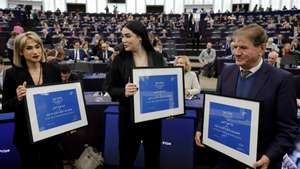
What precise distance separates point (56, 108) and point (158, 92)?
681 millimetres

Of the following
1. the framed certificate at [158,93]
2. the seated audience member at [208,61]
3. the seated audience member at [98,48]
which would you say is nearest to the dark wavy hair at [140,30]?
the framed certificate at [158,93]

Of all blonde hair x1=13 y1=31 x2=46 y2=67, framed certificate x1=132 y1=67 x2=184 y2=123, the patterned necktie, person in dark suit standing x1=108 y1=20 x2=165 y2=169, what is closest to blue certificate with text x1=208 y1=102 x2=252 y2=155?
the patterned necktie

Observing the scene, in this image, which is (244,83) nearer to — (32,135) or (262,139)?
(262,139)

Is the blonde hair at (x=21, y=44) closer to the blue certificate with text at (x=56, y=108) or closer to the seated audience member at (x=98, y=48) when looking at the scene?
the blue certificate with text at (x=56, y=108)

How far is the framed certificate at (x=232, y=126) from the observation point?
1646 mm

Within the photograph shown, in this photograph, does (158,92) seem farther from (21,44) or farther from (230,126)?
(21,44)

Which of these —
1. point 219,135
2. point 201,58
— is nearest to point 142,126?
point 219,135

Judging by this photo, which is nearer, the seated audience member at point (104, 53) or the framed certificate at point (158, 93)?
the framed certificate at point (158, 93)

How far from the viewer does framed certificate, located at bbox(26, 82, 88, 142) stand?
82.5 inches

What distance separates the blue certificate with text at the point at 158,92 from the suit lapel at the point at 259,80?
2.53ft

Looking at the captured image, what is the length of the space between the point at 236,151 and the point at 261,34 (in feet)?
1.94

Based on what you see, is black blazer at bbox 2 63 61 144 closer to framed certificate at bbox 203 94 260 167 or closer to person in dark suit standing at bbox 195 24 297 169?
framed certificate at bbox 203 94 260 167

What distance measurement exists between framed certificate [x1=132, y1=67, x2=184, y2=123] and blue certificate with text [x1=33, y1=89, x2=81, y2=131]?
1.36ft

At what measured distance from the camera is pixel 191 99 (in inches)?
171
